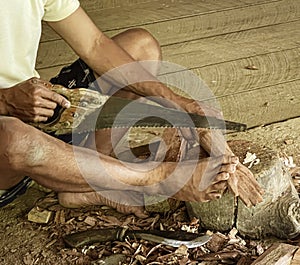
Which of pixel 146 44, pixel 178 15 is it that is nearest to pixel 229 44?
pixel 178 15

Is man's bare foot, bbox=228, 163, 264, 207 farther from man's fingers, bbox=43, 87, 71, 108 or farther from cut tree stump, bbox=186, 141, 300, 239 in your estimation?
man's fingers, bbox=43, 87, 71, 108

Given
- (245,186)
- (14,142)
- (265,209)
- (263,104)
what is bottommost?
(263,104)

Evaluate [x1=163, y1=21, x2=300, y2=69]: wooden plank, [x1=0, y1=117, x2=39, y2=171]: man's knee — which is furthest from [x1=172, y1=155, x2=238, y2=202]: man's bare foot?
[x1=163, y1=21, x2=300, y2=69]: wooden plank

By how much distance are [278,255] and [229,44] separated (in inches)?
68.4

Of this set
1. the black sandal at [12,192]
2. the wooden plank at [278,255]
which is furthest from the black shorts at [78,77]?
the wooden plank at [278,255]

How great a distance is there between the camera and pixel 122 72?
2521 millimetres

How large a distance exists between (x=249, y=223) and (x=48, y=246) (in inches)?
25.1

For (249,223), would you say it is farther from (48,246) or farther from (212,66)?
(212,66)

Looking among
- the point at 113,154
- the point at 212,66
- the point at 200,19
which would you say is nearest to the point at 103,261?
the point at 113,154

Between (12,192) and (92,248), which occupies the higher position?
(12,192)

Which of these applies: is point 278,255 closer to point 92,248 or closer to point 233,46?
point 92,248

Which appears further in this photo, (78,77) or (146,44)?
(146,44)

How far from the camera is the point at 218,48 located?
3566 mm

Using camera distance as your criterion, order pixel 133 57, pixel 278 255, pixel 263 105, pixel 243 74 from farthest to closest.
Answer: pixel 243 74
pixel 263 105
pixel 133 57
pixel 278 255
